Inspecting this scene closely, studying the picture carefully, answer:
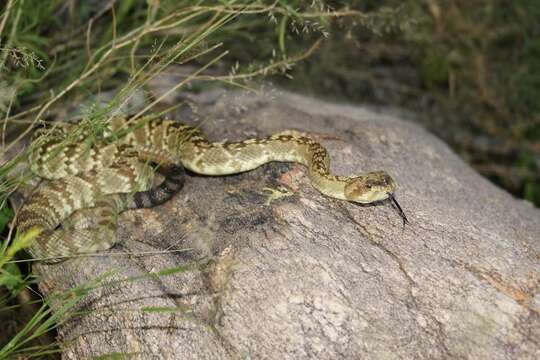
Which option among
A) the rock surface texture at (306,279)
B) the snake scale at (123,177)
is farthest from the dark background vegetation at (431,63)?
the rock surface texture at (306,279)

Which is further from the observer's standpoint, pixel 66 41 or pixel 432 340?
pixel 66 41

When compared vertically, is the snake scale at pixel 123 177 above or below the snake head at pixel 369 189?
below

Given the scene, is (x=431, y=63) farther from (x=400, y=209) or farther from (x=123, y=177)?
(x=123, y=177)

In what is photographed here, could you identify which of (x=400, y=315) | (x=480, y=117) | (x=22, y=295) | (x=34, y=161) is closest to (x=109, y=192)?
(x=34, y=161)

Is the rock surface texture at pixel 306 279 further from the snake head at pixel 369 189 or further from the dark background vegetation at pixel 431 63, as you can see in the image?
the dark background vegetation at pixel 431 63

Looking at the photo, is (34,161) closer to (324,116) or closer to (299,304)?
(299,304)

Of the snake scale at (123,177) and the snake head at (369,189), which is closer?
the snake scale at (123,177)
